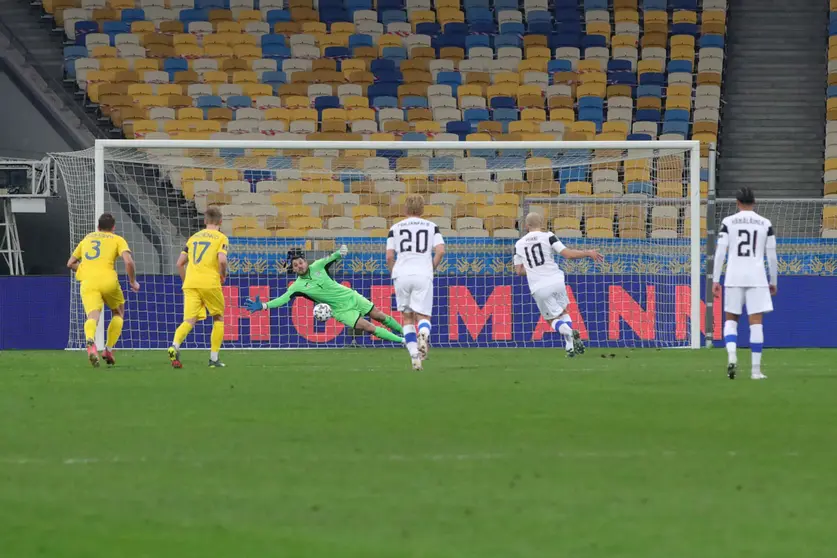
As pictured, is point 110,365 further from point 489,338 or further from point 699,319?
point 699,319

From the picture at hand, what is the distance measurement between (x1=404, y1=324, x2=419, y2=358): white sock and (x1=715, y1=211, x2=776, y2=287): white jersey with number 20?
3141 millimetres

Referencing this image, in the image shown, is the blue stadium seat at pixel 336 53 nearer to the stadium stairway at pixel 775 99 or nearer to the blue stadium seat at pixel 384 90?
the blue stadium seat at pixel 384 90

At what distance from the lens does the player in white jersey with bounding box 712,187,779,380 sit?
43.6 feet

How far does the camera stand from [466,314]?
68.1 feet

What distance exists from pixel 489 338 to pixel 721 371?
22.1 ft

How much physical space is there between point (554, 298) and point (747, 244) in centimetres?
471

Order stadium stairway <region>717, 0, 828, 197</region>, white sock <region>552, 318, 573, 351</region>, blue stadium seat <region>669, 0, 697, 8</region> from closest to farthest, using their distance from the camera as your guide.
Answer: white sock <region>552, 318, 573, 351</region>, stadium stairway <region>717, 0, 828, 197</region>, blue stadium seat <region>669, 0, 697, 8</region>

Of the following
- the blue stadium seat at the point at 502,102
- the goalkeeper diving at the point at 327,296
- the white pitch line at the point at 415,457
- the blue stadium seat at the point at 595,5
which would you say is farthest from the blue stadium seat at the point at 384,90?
the white pitch line at the point at 415,457

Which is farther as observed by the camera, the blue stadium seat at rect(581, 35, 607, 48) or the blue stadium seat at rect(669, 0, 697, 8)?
the blue stadium seat at rect(669, 0, 697, 8)

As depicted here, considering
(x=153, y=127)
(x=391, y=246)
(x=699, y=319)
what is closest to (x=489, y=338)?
(x=699, y=319)

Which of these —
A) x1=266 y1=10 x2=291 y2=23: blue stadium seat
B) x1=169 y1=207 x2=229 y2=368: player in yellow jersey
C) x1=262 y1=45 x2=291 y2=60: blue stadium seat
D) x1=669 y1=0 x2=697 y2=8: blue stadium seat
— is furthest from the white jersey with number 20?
x1=266 y1=10 x2=291 y2=23: blue stadium seat

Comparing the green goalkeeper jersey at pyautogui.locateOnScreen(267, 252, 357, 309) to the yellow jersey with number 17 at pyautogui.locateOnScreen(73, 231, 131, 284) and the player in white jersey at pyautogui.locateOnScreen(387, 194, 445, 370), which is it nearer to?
the yellow jersey with number 17 at pyautogui.locateOnScreen(73, 231, 131, 284)

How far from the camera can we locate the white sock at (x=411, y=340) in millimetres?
14367

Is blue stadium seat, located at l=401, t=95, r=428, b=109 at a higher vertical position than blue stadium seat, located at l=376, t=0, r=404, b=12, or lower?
lower
